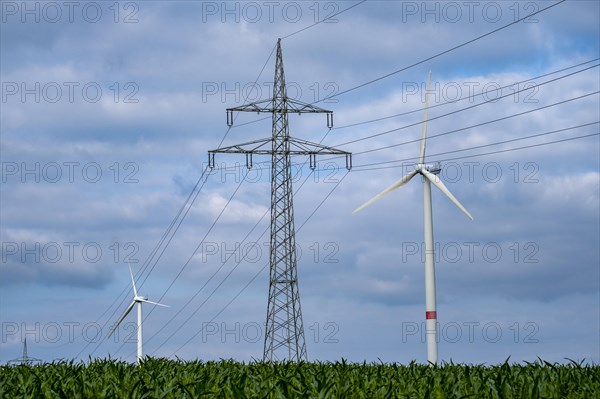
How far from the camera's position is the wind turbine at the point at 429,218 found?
129ft

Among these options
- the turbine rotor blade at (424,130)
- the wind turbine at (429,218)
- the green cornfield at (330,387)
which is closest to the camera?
the green cornfield at (330,387)

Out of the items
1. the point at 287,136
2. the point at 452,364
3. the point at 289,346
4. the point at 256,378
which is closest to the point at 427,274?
the point at 289,346

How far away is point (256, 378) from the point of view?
57.7 ft

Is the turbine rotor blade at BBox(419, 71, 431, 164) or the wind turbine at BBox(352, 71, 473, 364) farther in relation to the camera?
the turbine rotor blade at BBox(419, 71, 431, 164)

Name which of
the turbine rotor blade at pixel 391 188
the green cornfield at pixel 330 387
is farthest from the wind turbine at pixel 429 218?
the green cornfield at pixel 330 387

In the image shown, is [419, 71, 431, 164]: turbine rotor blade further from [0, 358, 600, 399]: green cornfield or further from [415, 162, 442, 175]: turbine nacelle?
[0, 358, 600, 399]: green cornfield

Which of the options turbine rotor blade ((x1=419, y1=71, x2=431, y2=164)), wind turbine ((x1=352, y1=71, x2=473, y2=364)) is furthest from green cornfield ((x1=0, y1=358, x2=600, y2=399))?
turbine rotor blade ((x1=419, y1=71, x2=431, y2=164))

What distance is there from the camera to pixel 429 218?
4159 centimetres

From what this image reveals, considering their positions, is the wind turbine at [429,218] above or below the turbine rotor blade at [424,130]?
below

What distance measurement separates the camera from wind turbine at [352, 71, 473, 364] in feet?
129

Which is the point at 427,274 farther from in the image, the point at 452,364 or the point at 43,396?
the point at 43,396

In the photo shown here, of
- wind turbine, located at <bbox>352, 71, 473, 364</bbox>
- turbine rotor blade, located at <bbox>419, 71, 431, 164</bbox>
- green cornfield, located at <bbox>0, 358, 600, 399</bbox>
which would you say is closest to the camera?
green cornfield, located at <bbox>0, 358, 600, 399</bbox>

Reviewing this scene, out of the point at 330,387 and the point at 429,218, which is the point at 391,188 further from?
the point at 330,387

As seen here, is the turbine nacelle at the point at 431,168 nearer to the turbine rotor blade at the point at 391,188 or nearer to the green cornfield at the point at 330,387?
the turbine rotor blade at the point at 391,188
